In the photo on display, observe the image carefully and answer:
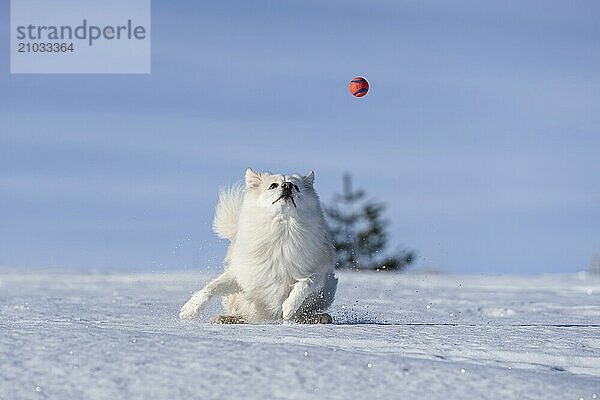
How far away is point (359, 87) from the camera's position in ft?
30.2

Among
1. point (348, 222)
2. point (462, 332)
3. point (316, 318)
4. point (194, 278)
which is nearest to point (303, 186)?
point (316, 318)

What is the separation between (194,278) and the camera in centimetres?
2088

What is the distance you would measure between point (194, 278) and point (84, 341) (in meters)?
16.5

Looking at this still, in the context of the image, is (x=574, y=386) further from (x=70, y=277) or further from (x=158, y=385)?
(x=70, y=277)

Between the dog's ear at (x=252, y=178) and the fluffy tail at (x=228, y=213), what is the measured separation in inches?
27.6

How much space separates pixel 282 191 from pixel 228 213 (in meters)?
1.17

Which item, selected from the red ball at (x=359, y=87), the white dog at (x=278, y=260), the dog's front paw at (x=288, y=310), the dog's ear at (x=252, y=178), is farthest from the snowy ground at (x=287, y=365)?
the red ball at (x=359, y=87)

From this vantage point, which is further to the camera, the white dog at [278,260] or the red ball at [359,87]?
the red ball at [359,87]

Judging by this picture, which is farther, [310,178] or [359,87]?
[359,87]

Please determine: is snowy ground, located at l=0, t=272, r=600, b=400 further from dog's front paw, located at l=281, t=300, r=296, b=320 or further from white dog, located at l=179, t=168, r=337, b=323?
white dog, located at l=179, t=168, r=337, b=323

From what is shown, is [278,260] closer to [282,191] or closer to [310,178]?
[282,191]

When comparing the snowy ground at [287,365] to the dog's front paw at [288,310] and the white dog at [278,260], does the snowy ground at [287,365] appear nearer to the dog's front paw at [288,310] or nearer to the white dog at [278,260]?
the dog's front paw at [288,310]

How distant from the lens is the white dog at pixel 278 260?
6828 millimetres

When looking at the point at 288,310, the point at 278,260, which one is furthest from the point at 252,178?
the point at 288,310
